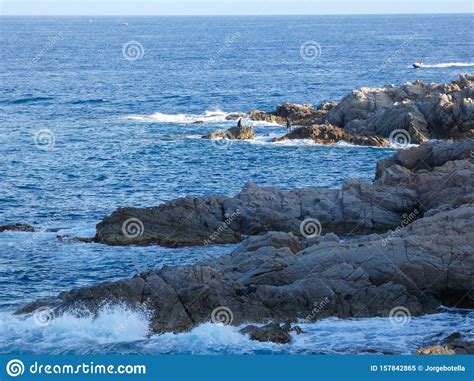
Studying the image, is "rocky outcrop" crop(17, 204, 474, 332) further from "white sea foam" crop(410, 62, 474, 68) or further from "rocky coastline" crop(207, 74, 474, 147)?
"white sea foam" crop(410, 62, 474, 68)

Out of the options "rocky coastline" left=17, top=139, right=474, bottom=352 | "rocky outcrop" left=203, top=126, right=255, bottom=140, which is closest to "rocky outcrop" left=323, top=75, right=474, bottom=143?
"rocky outcrop" left=203, top=126, right=255, bottom=140

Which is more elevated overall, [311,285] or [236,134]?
[236,134]

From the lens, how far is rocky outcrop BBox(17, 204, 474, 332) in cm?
3247

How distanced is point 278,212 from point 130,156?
25534mm

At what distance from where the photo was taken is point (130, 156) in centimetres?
6762

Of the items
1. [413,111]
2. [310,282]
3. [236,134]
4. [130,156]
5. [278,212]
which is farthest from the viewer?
[236,134]

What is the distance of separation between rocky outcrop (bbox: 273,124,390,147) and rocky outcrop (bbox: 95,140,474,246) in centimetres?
2274

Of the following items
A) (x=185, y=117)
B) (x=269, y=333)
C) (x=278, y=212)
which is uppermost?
(x=185, y=117)

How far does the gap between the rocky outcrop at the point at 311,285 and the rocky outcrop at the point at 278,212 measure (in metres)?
7.72

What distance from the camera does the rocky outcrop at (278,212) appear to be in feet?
144

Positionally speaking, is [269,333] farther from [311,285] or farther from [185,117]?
[185,117]

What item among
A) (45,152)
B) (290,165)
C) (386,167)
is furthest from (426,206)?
(45,152)

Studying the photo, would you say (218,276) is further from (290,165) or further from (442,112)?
(442,112)

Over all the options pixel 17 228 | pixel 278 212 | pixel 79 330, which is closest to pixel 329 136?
pixel 278 212
